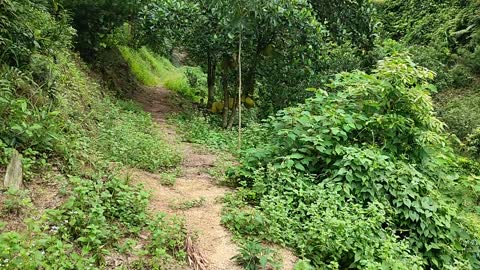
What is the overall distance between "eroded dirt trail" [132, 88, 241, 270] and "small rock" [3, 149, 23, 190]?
1.25 m

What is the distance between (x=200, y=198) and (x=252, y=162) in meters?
1.04

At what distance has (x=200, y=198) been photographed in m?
4.55

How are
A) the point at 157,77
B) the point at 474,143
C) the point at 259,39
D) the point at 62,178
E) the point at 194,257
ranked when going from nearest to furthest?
the point at 194,257 → the point at 62,178 → the point at 259,39 → the point at 474,143 → the point at 157,77

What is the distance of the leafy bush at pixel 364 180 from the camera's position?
3.73m

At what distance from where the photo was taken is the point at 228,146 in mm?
7523

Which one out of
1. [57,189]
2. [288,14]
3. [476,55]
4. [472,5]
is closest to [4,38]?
[57,189]

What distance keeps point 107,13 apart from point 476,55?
15.0 metres

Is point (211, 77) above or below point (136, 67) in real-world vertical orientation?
above

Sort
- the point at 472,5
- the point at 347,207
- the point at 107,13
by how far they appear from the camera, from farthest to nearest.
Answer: the point at 472,5 → the point at 107,13 → the point at 347,207

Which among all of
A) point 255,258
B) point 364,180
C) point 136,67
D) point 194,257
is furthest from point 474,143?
point 136,67

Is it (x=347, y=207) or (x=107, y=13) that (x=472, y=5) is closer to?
(x=107, y=13)

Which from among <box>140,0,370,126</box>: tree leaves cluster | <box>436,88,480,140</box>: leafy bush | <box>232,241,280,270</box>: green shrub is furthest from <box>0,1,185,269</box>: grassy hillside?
<box>436,88,480,140</box>: leafy bush

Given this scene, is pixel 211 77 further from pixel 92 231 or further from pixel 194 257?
pixel 92 231

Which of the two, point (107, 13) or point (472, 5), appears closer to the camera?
point (107, 13)
